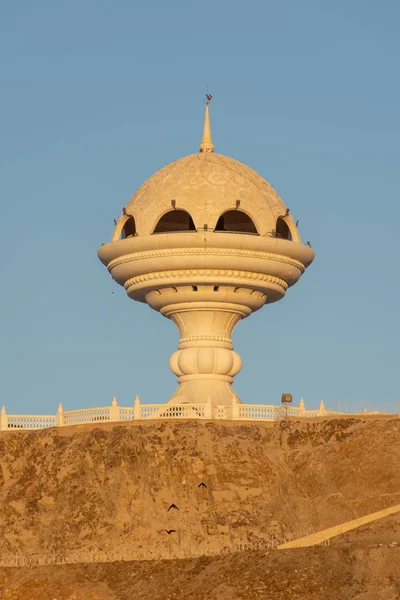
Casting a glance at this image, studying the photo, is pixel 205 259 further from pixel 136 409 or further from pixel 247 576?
pixel 247 576

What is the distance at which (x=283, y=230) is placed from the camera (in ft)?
237

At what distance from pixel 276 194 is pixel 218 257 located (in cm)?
423

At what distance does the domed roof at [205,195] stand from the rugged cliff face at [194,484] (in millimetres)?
7650

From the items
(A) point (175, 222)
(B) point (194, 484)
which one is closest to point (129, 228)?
(A) point (175, 222)

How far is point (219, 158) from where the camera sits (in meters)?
70.2

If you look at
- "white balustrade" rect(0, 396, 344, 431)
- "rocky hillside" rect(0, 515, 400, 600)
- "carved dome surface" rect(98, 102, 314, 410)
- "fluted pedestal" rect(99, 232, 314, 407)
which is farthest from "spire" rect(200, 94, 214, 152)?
"rocky hillside" rect(0, 515, 400, 600)

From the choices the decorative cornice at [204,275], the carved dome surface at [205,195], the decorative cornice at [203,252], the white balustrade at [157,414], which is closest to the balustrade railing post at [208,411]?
the white balustrade at [157,414]

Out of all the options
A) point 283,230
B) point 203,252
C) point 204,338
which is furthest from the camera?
point 283,230

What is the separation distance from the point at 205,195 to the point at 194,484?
35.4 ft

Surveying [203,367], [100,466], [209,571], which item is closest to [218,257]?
[203,367]

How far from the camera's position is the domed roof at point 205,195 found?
2704 inches

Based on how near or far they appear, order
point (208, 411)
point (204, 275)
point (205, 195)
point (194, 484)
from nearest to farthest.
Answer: point (194, 484) → point (208, 411) → point (204, 275) → point (205, 195)

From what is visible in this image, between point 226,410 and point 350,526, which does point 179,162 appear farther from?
point 350,526

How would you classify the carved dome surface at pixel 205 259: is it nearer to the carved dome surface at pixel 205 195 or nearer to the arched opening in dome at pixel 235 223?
the carved dome surface at pixel 205 195
